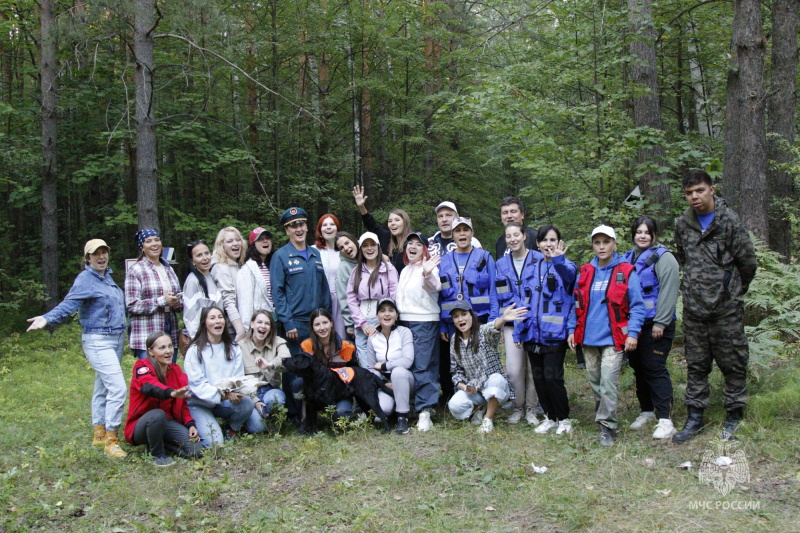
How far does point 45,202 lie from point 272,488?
1013cm

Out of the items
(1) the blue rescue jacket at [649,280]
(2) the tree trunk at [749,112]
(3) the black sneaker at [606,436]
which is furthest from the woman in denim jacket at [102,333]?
(2) the tree trunk at [749,112]

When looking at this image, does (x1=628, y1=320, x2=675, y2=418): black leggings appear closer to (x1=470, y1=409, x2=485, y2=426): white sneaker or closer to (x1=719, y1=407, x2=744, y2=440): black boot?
(x1=719, y1=407, x2=744, y2=440): black boot

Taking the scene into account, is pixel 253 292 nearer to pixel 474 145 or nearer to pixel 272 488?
pixel 272 488

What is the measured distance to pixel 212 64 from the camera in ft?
43.3

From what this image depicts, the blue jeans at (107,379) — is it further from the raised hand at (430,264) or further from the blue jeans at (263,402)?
the raised hand at (430,264)

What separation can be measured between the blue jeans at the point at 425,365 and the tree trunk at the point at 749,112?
4.46m

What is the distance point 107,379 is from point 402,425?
265 centimetres

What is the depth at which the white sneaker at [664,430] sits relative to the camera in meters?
4.60

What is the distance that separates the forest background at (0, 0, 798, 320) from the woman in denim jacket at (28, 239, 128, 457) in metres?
4.28

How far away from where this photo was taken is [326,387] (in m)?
5.27

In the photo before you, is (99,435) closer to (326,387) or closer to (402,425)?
(326,387)

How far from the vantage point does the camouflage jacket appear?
14.2ft

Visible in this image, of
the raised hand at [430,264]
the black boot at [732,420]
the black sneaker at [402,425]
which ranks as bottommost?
the black sneaker at [402,425]

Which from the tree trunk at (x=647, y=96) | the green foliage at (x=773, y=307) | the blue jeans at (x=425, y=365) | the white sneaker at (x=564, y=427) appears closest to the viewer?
the white sneaker at (x=564, y=427)
